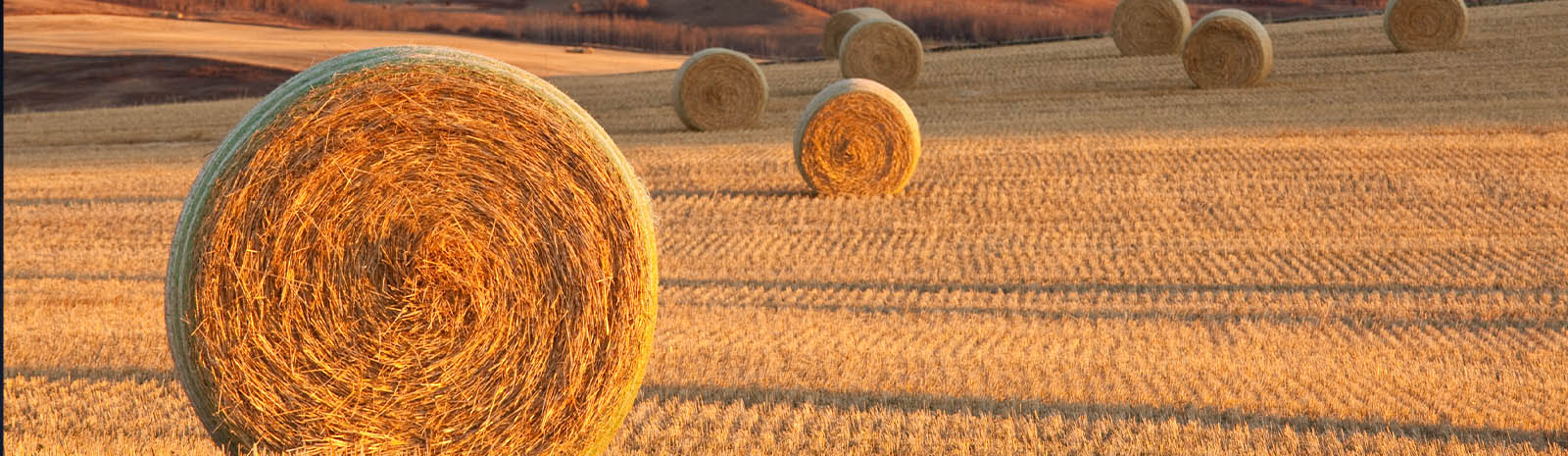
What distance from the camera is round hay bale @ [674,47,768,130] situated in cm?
2402

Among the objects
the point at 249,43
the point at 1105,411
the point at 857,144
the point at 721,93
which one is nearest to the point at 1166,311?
the point at 1105,411

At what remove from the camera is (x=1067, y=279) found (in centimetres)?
1238

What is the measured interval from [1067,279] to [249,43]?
41248 mm

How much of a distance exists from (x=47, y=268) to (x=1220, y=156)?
545 inches

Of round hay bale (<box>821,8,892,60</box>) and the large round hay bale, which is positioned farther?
round hay bale (<box>821,8,892,60</box>)

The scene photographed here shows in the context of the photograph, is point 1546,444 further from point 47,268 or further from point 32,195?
point 32,195

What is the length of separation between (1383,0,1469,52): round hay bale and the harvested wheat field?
1.74 meters

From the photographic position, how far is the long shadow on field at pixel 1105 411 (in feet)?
22.1

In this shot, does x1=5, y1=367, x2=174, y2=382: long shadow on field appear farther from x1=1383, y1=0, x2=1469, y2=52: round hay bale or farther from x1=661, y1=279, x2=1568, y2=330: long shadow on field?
x1=1383, y1=0, x2=1469, y2=52: round hay bale

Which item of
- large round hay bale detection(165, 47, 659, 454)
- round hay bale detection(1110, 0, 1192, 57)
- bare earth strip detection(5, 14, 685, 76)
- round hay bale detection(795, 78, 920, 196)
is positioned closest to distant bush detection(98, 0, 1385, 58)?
bare earth strip detection(5, 14, 685, 76)

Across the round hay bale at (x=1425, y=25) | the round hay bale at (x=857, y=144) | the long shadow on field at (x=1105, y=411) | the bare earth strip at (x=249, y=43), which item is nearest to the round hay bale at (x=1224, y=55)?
the round hay bale at (x=1425, y=25)

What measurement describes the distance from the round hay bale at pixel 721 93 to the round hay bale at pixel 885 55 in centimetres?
430

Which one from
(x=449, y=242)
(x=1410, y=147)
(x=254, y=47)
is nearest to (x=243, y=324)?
(x=449, y=242)

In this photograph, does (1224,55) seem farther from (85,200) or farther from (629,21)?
(629,21)
